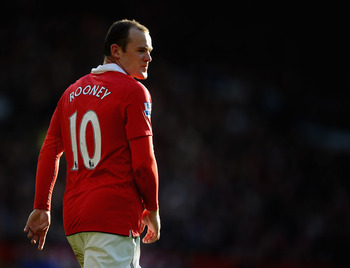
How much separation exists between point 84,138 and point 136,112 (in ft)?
1.07

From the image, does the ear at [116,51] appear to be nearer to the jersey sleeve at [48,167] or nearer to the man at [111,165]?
the man at [111,165]

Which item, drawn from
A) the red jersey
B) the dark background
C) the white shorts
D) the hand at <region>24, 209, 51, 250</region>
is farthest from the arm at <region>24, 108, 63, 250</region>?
the dark background

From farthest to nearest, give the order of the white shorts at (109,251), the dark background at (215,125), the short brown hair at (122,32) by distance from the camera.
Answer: the dark background at (215,125), the short brown hair at (122,32), the white shorts at (109,251)

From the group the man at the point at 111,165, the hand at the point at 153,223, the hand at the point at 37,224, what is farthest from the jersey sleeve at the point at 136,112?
the hand at the point at 37,224

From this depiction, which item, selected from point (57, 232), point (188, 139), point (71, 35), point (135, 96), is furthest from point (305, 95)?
point (135, 96)

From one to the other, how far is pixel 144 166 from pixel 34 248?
26.5 feet

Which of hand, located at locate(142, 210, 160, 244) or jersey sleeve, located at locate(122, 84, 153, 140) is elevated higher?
jersey sleeve, located at locate(122, 84, 153, 140)

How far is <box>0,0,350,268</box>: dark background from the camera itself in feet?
40.6

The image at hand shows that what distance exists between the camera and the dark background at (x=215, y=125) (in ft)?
40.6

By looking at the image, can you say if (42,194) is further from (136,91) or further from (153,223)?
(136,91)

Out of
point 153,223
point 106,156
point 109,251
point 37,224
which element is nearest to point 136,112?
point 106,156

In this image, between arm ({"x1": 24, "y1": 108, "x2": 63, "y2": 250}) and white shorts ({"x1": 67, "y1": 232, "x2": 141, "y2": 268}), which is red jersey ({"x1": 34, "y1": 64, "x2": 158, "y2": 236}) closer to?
white shorts ({"x1": 67, "y1": 232, "x2": 141, "y2": 268})

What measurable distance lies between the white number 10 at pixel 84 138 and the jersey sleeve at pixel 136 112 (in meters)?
0.17

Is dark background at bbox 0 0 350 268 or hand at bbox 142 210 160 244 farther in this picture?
dark background at bbox 0 0 350 268
